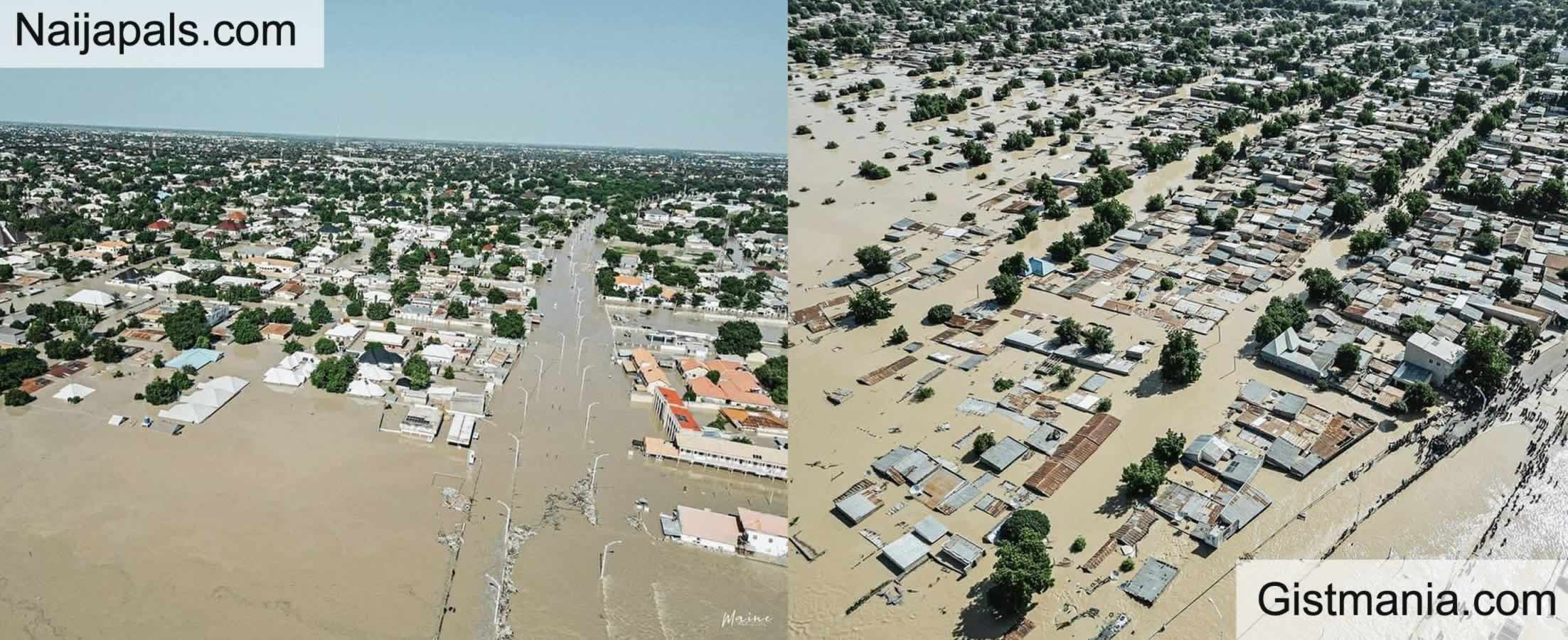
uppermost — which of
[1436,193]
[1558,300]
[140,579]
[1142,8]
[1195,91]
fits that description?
[1142,8]

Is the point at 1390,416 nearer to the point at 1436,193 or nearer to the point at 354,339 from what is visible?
the point at 1436,193

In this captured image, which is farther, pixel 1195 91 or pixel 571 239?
pixel 1195 91

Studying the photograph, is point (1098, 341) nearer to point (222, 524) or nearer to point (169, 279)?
point (222, 524)

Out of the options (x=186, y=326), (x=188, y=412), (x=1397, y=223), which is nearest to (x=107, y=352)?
(x=186, y=326)

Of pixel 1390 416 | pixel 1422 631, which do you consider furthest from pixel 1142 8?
pixel 1422 631

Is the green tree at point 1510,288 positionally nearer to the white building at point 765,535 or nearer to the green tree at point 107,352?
the white building at point 765,535

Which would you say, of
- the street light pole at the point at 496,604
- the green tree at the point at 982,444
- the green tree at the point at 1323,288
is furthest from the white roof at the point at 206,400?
the green tree at the point at 1323,288
